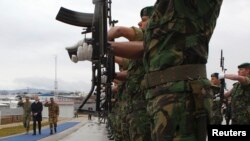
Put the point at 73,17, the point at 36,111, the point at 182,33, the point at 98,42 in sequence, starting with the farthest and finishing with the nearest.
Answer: the point at 36,111 → the point at 73,17 → the point at 98,42 → the point at 182,33

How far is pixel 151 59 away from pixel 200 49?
12.6 inches

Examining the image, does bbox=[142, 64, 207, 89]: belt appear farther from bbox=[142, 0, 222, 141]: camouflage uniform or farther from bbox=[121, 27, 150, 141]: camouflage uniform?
bbox=[121, 27, 150, 141]: camouflage uniform

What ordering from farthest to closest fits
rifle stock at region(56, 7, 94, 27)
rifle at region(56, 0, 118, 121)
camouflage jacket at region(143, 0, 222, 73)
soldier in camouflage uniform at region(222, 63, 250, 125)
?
soldier in camouflage uniform at region(222, 63, 250, 125) → rifle stock at region(56, 7, 94, 27) → rifle at region(56, 0, 118, 121) → camouflage jacket at region(143, 0, 222, 73)

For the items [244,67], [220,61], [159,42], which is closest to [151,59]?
[159,42]

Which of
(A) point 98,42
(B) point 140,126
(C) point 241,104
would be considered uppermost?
(A) point 98,42

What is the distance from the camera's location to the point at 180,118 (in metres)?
3.07

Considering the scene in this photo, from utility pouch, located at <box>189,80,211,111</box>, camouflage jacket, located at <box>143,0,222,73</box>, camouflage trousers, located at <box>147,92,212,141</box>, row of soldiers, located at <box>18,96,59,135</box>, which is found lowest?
row of soldiers, located at <box>18,96,59,135</box>

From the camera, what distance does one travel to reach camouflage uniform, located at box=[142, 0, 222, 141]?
308cm

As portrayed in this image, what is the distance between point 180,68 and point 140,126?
82.9 inches

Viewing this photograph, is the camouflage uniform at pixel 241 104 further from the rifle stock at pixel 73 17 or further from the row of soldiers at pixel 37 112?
the row of soldiers at pixel 37 112

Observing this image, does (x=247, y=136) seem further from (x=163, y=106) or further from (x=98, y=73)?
(x=98, y=73)

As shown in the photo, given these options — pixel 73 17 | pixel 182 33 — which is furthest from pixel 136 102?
pixel 182 33

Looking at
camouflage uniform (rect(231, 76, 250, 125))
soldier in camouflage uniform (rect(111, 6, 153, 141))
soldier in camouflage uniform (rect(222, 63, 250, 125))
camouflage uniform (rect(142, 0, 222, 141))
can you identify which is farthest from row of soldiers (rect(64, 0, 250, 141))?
camouflage uniform (rect(231, 76, 250, 125))

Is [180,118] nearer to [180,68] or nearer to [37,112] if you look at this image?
[180,68]
